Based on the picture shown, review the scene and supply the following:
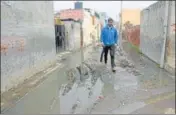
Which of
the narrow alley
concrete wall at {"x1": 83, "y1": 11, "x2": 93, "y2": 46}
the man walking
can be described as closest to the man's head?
the man walking

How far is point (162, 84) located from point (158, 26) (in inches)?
175

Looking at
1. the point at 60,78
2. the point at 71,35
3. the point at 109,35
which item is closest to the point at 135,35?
the point at 71,35

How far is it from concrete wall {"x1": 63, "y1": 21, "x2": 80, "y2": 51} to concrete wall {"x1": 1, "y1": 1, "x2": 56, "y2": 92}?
26.8 ft

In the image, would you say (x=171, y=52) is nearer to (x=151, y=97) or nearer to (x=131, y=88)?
(x=131, y=88)

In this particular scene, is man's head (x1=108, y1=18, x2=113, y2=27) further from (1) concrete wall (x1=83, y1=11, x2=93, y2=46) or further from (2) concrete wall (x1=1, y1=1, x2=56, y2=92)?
(1) concrete wall (x1=83, y1=11, x2=93, y2=46)

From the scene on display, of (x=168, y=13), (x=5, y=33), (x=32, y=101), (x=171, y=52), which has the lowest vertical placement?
(x=32, y=101)

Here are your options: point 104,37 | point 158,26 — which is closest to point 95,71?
point 104,37

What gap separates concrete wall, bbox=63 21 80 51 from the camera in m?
19.6

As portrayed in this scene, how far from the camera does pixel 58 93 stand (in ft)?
21.8

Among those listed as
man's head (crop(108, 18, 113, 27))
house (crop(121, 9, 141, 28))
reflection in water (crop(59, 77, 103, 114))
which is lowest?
reflection in water (crop(59, 77, 103, 114))

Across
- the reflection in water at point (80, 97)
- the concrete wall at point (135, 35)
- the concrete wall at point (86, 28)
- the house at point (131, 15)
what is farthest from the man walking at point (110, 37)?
the house at point (131, 15)

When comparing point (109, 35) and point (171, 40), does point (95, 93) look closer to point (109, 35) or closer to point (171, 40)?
point (109, 35)

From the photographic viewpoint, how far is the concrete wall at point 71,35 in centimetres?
1958

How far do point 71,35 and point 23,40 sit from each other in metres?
12.7
